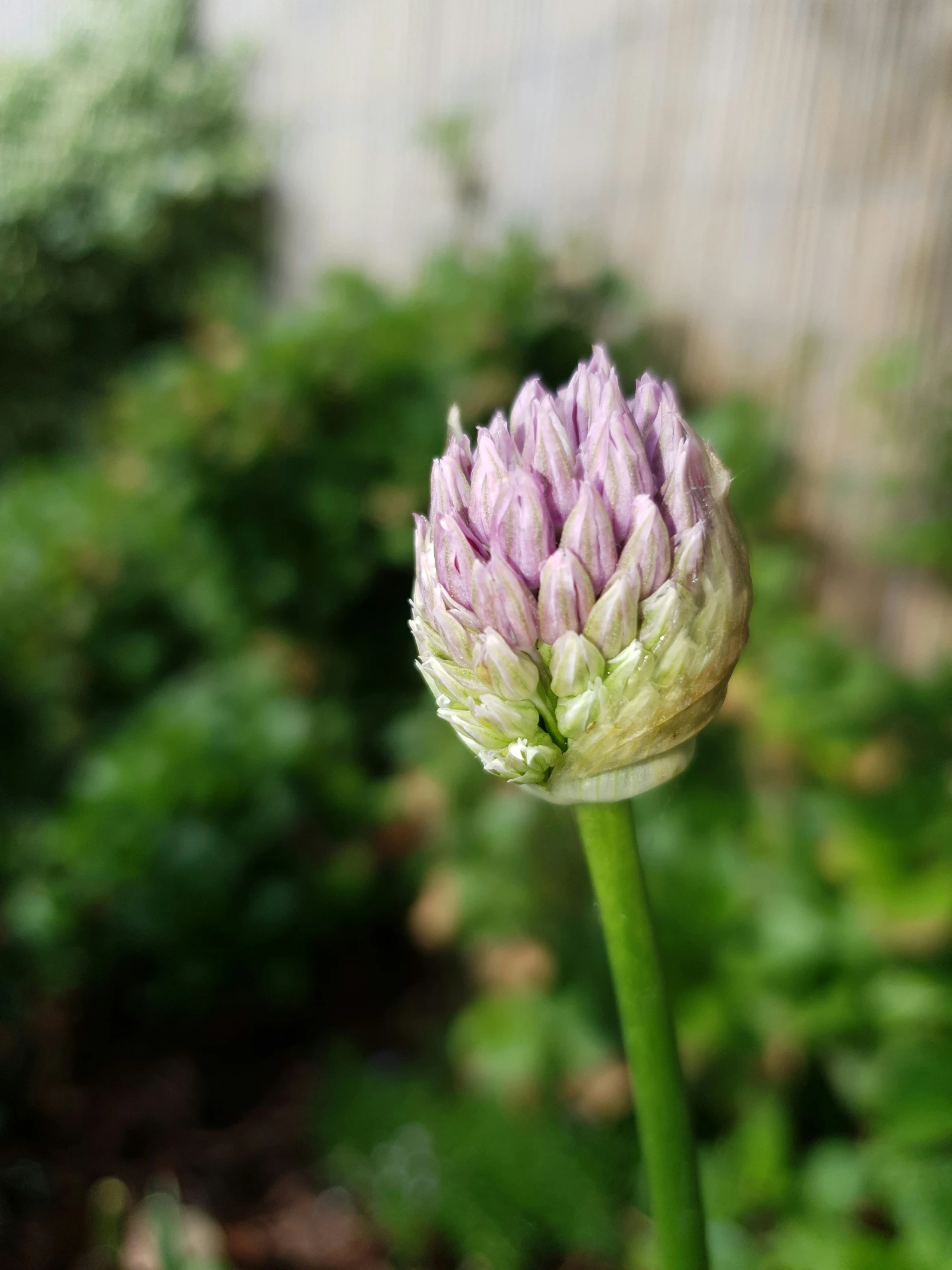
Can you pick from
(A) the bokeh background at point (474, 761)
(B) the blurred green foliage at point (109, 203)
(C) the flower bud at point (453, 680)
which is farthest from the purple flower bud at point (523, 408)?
(B) the blurred green foliage at point (109, 203)

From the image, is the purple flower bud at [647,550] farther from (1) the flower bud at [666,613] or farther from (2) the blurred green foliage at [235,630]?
(2) the blurred green foliage at [235,630]

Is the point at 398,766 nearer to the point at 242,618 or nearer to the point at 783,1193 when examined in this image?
the point at 242,618

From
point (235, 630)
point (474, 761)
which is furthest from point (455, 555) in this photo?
point (235, 630)

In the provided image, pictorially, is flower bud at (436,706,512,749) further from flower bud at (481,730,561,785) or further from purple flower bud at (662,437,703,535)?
purple flower bud at (662,437,703,535)

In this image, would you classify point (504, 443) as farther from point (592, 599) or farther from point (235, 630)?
point (235, 630)

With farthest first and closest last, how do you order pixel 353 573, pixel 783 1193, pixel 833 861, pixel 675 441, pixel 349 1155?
pixel 353 573, pixel 349 1155, pixel 833 861, pixel 783 1193, pixel 675 441

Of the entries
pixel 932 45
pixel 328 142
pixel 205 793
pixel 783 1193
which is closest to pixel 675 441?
pixel 783 1193
